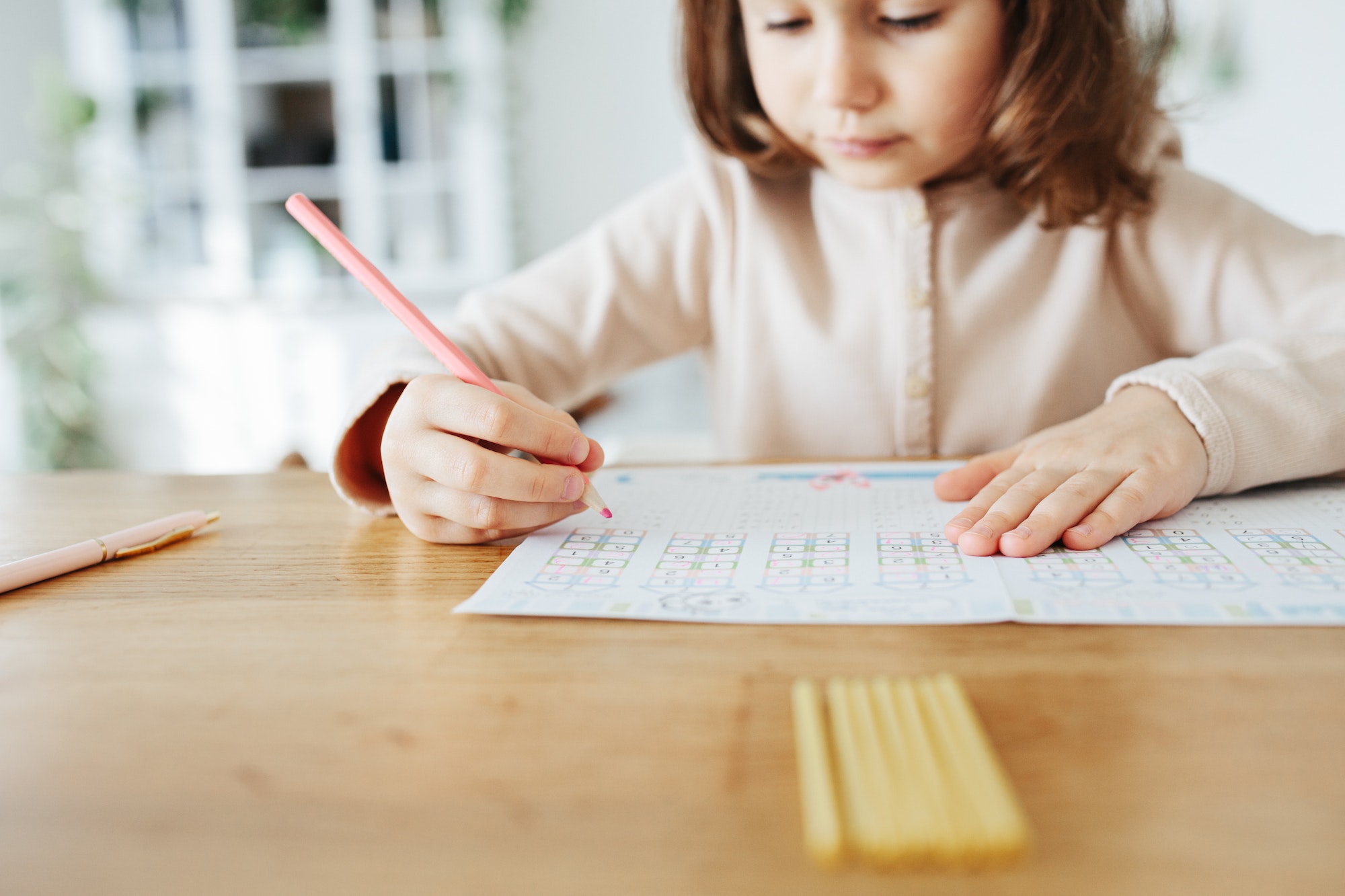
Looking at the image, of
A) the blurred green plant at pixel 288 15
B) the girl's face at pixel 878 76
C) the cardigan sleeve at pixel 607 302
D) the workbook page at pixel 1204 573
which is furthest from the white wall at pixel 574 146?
the workbook page at pixel 1204 573

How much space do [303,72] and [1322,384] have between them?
2918mm

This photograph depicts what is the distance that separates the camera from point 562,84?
2947 mm

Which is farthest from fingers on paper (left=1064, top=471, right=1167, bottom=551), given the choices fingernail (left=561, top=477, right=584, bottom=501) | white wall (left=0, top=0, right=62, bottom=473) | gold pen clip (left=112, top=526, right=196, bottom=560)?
white wall (left=0, top=0, right=62, bottom=473)

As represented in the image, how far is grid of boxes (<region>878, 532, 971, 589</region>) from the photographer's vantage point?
374 mm

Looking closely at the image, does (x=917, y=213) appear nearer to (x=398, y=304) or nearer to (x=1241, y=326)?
(x=1241, y=326)

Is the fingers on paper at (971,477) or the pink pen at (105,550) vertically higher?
the fingers on paper at (971,477)

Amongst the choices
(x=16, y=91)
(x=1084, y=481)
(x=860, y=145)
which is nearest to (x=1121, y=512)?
(x=1084, y=481)

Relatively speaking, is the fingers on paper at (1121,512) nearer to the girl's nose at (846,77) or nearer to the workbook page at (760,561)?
the workbook page at (760,561)

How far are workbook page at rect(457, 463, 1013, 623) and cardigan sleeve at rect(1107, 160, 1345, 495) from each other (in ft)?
0.49

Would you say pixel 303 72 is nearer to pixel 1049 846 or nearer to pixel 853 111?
pixel 853 111

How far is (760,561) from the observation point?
0.41 m

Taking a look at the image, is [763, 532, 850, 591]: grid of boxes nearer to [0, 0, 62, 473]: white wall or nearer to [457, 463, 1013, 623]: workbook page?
[457, 463, 1013, 623]: workbook page

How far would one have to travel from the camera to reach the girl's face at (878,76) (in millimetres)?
609

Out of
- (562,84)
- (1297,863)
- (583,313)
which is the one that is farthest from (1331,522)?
(562,84)
